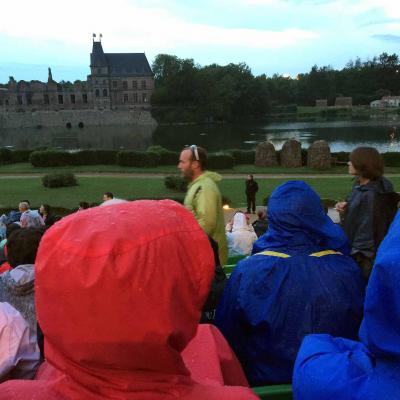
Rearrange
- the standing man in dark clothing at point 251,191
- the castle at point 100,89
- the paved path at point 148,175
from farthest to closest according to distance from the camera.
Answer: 1. the castle at point 100,89
2. the paved path at point 148,175
3. the standing man in dark clothing at point 251,191

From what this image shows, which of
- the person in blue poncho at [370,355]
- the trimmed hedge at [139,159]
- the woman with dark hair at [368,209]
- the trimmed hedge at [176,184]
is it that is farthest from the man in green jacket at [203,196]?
the trimmed hedge at [139,159]

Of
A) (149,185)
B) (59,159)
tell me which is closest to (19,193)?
(149,185)

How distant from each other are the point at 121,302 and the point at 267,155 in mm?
21760

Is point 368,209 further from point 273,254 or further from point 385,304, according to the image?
point 385,304

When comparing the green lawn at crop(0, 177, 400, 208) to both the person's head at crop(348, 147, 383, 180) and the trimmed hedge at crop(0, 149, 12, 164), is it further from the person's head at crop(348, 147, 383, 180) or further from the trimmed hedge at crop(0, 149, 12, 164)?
the person's head at crop(348, 147, 383, 180)

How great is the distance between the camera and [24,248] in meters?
2.54

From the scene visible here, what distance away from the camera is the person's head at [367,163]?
2939 millimetres

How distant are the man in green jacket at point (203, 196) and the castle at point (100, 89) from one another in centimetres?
8189

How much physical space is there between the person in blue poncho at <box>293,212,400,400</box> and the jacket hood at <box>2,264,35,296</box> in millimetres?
1504

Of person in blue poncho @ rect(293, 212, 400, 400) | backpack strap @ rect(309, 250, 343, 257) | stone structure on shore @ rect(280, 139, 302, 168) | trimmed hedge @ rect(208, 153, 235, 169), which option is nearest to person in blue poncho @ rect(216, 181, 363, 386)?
backpack strap @ rect(309, 250, 343, 257)

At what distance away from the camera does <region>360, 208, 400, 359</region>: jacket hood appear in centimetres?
100

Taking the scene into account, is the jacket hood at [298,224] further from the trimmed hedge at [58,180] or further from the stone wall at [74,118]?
the stone wall at [74,118]

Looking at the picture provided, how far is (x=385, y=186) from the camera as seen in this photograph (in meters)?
2.90

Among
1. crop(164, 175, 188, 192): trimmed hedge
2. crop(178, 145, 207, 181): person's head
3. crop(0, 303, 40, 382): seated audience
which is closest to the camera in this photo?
crop(0, 303, 40, 382): seated audience
